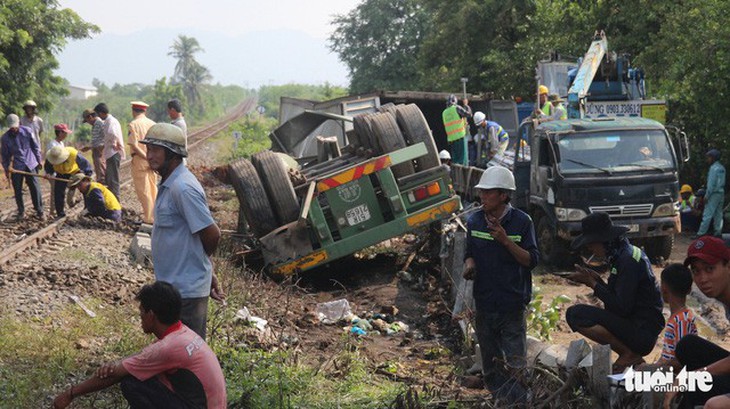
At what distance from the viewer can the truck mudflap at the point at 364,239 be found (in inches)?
446

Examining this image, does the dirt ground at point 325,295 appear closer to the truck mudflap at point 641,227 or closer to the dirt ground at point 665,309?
the dirt ground at point 665,309

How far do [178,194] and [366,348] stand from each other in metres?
3.72

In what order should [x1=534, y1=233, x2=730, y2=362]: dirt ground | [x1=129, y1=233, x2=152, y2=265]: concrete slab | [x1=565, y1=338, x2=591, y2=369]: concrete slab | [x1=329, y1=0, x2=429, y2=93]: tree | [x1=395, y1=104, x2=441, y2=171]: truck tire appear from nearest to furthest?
1. [x1=565, y1=338, x2=591, y2=369]: concrete slab
2. [x1=534, y1=233, x2=730, y2=362]: dirt ground
3. [x1=129, y1=233, x2=152, y2=265]: concrete slab
4. [x1=395, y1=104, x2=441, y2=171]: truck tire
5. [x1=329, y1=0, x2=429, y2=93]: tree

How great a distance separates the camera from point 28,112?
51.8 ft

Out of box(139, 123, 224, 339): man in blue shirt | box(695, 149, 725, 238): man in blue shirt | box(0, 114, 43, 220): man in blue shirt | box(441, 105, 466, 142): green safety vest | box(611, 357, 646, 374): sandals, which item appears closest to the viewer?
box(139, 123, 224, 339): man in blue shirt

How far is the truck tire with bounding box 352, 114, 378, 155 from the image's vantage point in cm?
1203

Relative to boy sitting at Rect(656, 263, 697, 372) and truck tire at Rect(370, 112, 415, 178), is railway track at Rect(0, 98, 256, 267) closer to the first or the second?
truck tire at Rect(370, 112, 415, 178)

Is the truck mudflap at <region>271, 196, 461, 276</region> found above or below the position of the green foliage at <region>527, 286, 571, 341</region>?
above

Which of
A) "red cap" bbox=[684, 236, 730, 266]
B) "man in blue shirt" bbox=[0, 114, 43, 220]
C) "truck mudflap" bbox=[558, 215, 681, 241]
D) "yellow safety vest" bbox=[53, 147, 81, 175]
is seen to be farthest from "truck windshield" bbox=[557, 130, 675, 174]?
"man in blue shirt" bbox=[0, 114, 43, 220]

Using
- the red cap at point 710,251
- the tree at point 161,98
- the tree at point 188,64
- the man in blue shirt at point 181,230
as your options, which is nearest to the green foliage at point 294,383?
the man in blue shirt at point 181,230

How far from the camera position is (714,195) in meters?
15.7

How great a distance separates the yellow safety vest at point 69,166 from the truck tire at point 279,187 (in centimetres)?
373

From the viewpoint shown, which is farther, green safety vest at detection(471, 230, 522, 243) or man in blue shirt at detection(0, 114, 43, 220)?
man in blue shirt at detection(0, 114, 43, 220)

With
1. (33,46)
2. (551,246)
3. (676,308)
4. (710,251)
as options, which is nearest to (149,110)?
(33,46)
